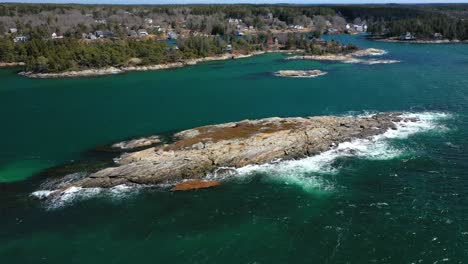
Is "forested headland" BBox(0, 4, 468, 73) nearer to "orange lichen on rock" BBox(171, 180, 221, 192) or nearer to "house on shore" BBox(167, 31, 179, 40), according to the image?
"house on shore" BBox(167, 31, 179, 40)

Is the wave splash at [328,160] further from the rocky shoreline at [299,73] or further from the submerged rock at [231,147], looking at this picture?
the rocky shoreline at [299,73]

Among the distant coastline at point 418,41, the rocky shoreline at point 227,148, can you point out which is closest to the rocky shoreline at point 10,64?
the rocky shoreline at point 227,148

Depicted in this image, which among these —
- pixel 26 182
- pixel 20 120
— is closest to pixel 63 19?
pixel 20 120

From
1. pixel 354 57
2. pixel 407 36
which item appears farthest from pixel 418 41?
pixel 354 57

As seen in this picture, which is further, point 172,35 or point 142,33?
point 172,35

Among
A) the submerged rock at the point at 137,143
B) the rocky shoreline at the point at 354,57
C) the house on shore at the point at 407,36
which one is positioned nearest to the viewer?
the submerged rock at the point at 137,143

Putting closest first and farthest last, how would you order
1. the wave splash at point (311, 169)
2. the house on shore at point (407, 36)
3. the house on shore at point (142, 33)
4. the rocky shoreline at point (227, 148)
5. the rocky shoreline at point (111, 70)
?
the wave splash at point (311, 169) → the rocky shoreline at point (227, 148) → the rocky shoreline at point (111, 70) → the house on shore at point (407, 36) → the house on shore at point (142, 33)

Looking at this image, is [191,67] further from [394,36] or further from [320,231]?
[394,36]

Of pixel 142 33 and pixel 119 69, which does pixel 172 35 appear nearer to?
pixel 142 33
